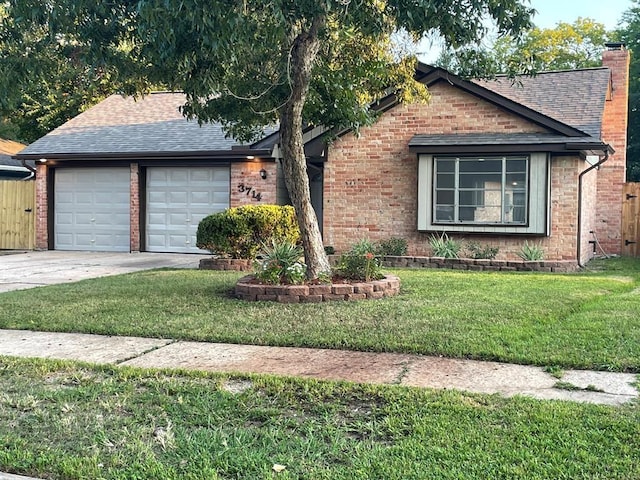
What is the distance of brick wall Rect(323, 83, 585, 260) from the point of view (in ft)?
48.0

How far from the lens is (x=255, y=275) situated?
33.1 ft

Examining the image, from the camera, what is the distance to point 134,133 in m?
19.4

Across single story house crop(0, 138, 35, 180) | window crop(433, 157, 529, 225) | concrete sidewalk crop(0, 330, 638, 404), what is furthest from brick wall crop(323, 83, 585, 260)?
single story house crop(0, 138, 35, 180)

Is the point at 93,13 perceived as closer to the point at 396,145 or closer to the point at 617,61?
the point at 396,145

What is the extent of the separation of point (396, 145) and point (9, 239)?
11.9m

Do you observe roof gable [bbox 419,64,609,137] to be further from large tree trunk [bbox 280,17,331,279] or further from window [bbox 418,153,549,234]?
large tree trunk [bbox 280,17,331,279]

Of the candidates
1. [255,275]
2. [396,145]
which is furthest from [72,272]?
[396,145]

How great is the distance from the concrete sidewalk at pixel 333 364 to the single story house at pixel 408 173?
7015 mm

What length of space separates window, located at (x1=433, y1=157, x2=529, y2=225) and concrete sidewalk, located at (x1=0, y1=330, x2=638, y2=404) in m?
8.80

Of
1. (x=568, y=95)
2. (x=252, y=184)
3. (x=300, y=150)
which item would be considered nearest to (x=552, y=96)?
(x=568, y=95)

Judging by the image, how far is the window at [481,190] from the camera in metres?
14.2

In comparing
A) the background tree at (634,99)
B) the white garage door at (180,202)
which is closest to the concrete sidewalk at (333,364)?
the white garage door at (180,202)

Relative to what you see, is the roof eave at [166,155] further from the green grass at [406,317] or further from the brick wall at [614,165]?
the brick wall at [614,165]

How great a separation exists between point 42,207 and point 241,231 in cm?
860
